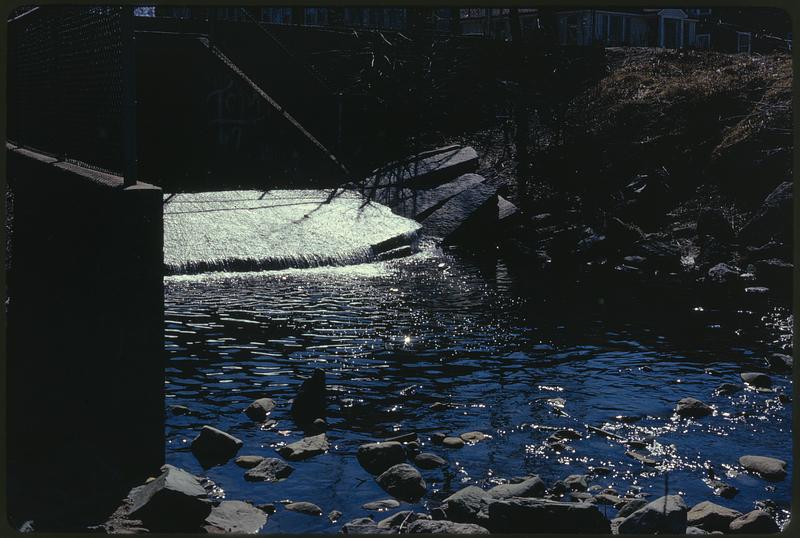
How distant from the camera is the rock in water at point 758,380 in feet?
39.1

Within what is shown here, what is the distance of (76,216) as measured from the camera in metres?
9.46

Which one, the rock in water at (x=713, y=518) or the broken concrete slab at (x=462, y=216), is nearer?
the rock in water at (x=713, y=518)

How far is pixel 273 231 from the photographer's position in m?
23.6

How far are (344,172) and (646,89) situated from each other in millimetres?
11978

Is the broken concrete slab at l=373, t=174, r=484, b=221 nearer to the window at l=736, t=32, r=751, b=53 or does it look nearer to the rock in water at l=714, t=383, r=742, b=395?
the rock in water at l=714, t=383, r=742, b=395

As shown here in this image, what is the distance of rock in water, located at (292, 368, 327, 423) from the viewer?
10.5 m

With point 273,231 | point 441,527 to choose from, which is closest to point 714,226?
point 273,231

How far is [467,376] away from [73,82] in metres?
6.37

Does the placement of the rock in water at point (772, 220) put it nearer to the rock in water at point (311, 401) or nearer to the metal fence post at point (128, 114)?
A: the rock in water at point (311, 401)

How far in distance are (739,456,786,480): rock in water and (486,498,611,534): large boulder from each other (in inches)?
94.8

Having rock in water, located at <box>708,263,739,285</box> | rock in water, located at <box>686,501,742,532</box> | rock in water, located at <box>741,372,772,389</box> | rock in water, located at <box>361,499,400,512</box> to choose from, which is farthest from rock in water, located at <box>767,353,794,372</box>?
rock in water, located at <box>708,263,739,285</box>

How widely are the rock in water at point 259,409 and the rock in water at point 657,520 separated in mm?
4764

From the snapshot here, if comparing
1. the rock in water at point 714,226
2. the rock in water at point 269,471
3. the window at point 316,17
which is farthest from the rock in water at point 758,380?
the window at point 316,17

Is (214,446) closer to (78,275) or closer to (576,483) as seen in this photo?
(78,275)
